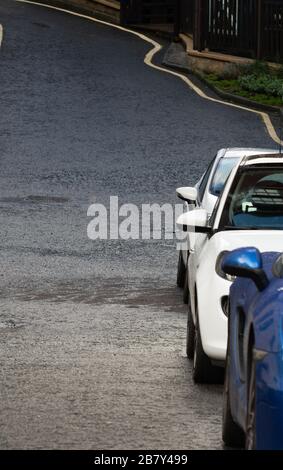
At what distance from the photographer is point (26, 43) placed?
41031 mm

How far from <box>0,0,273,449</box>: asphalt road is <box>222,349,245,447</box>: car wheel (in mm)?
118

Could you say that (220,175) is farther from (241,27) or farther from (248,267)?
(241,27)

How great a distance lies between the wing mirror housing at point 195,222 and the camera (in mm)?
11625

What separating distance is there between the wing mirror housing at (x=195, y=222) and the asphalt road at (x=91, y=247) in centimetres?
98

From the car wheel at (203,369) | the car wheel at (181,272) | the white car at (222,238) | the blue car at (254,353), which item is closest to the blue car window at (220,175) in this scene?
the car wheel at (181,272)

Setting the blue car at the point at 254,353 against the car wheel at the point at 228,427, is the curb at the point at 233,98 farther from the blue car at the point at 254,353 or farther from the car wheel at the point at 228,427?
the blue car at the point at 254,353

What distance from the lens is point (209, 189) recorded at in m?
15.4

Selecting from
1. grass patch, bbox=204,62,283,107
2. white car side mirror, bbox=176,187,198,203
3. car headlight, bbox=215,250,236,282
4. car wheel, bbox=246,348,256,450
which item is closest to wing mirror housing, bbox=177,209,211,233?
car headlight, bbox=215,250,236,282

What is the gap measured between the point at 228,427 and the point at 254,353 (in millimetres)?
1478

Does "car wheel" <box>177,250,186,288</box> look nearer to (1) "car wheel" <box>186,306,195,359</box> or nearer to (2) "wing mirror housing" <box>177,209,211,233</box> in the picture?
(2) "wing mirror housing" <box>177,209,211,233</box>

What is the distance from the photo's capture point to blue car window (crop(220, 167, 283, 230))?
11.7m

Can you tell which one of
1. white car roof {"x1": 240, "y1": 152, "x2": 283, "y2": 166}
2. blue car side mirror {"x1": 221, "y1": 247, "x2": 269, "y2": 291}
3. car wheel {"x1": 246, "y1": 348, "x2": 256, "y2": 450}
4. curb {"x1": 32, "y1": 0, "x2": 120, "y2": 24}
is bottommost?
curb {"x1": 32, "y1": 0, "x2": 120, "y2": 24}

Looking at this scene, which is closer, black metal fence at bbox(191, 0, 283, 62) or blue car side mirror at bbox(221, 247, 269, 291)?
blue car side mirror at bbox(221, 247, 269, 291)

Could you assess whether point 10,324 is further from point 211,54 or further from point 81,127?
point 211,54
